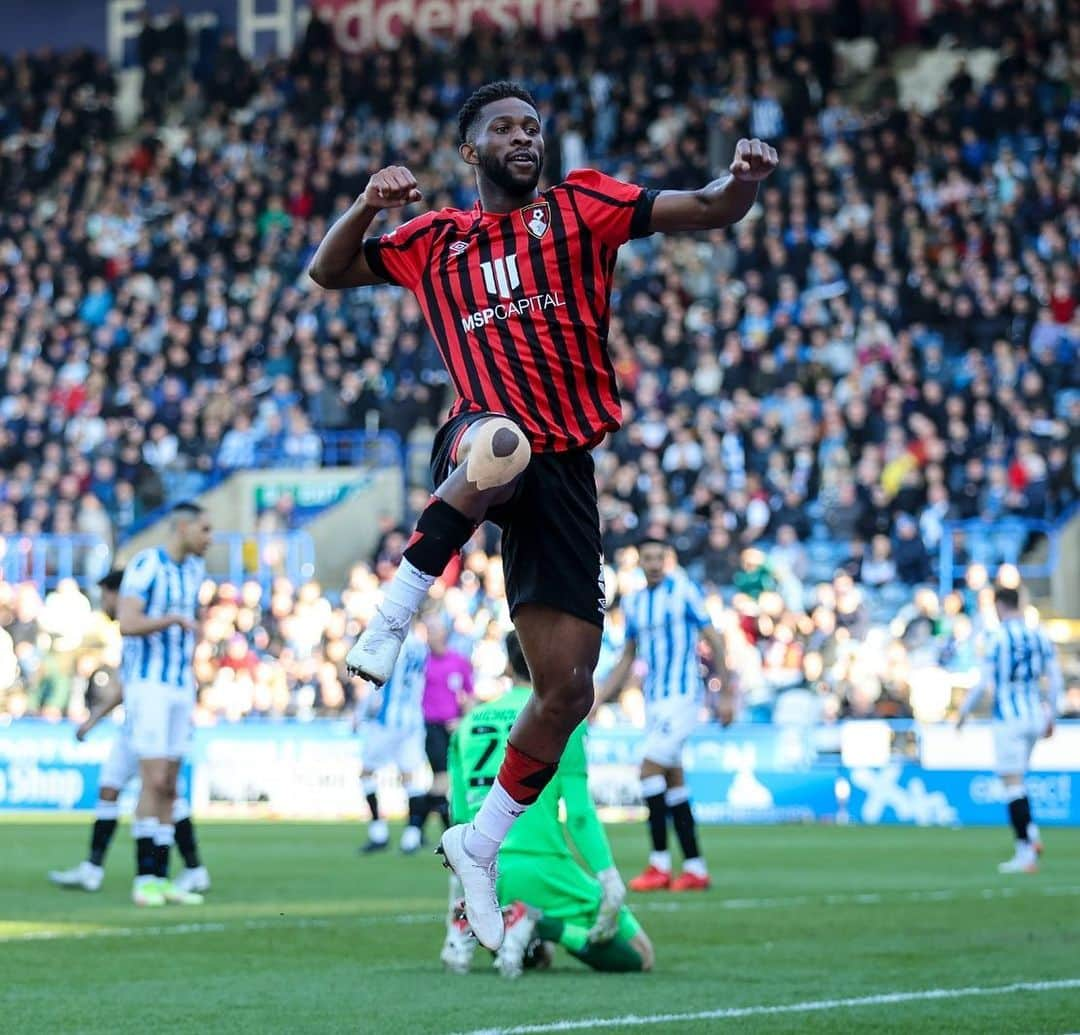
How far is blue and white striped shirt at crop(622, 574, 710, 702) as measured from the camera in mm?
15586

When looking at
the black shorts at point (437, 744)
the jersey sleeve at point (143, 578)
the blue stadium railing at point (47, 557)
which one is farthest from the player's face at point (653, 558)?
the blue stadium railing at point (47, 557)

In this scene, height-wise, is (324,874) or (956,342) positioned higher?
(956,342)

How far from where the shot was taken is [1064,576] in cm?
2538

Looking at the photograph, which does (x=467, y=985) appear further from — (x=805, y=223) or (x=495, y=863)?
(x=805, y=223)

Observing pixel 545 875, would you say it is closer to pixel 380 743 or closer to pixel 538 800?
pixel 538 800

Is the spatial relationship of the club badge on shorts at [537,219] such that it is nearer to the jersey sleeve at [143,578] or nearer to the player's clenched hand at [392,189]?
the player's clenched hand at [392,189]

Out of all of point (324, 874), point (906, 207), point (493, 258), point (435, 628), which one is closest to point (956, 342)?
point (906, 207)

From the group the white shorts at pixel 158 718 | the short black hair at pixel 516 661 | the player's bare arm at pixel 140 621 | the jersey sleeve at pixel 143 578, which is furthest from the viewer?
the white shorts at pixel 158 718

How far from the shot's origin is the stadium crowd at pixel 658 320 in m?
25.4

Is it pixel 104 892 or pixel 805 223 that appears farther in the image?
pixel 805 223

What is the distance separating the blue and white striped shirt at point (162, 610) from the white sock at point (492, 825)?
6.96 metres

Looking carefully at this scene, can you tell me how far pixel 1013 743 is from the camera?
1778cm

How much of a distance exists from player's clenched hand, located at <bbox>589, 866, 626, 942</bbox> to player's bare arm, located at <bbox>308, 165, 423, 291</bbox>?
325 centimetres

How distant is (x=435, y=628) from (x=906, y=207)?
12279mm
